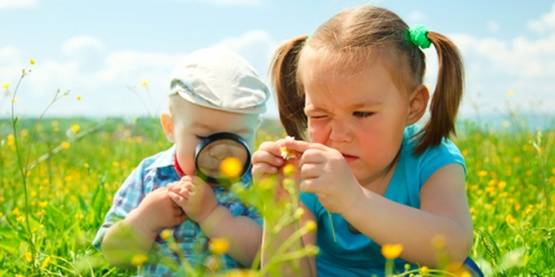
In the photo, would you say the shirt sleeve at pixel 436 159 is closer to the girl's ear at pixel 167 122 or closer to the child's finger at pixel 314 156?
the child's finger at pixel 314 156

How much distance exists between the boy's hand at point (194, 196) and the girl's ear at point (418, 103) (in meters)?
0.77

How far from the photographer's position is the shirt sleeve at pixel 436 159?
7.97ft

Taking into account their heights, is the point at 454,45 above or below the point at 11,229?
above

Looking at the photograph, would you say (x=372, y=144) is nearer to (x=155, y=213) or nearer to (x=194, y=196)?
(x=194, y=196)

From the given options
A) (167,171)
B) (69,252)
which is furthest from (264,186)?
(69,252)

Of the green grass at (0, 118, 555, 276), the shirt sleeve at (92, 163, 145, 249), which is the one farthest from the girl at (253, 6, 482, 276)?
the shirt sleeve at (92, 163, 145, 249)

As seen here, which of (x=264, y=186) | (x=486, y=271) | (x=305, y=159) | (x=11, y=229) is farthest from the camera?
(x=11, y=229)

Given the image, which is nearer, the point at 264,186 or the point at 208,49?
the point at 264,186

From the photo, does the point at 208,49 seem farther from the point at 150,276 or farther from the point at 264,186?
the point at 264,186

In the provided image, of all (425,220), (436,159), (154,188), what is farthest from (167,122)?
(425,220)

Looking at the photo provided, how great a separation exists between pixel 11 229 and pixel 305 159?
1.84 m

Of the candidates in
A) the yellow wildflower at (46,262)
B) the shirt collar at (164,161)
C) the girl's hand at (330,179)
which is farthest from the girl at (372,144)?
the yellow wildflower at (46,262)

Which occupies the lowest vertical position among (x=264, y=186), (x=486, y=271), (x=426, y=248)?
(x=486, y=271)

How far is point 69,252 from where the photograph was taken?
2.91m
